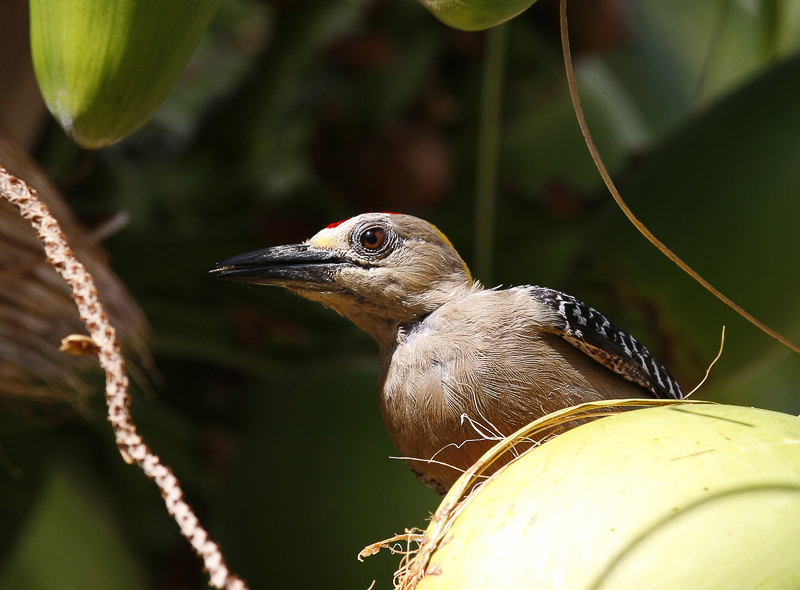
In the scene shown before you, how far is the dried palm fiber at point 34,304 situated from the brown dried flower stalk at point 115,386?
0.54 m

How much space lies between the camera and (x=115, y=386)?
536mm

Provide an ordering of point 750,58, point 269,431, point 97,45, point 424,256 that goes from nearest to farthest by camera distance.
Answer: point 97,45, point 424,256, point 269,431, point 750,58

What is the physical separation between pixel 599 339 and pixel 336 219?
924 millimetres

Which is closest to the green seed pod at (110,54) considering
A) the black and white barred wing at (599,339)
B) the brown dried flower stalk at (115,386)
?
the brown dried flower stalk at (115,386)

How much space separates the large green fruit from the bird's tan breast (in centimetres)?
36

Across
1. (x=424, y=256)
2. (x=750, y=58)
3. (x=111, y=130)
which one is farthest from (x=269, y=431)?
(x=750, y=58)

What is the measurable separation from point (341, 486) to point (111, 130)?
909 millimetres

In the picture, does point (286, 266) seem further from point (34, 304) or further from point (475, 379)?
point (34, 304)

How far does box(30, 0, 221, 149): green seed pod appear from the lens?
62 centimetres

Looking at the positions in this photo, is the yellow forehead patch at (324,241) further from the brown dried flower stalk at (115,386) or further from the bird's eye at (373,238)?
the brown dried flower stalk at (115,386)

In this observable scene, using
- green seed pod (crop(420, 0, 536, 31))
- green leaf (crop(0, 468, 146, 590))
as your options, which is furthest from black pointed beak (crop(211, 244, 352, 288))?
green leaf (crop(0, 468, 146, 590))

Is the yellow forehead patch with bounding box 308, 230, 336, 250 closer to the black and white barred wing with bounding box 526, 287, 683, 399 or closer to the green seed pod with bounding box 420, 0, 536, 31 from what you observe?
the black and white barred wing with bounding box 526, 287, 683, 399

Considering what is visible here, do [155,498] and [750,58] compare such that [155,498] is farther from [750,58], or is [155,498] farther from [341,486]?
[750,58]

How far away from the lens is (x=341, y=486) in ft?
4.73
